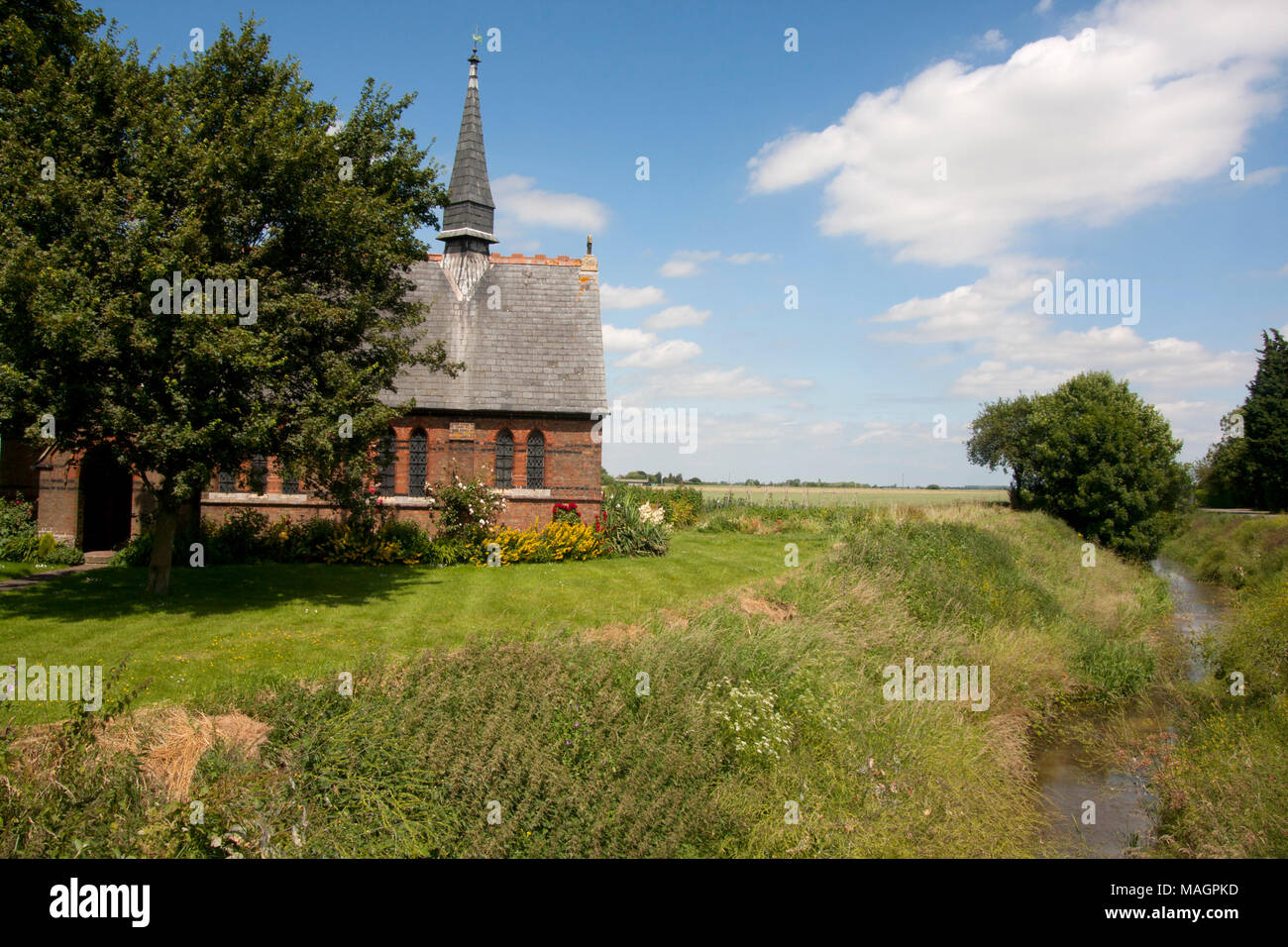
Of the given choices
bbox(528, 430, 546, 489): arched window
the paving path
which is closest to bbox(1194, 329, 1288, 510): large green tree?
bbox(528, 430, 546, 489): arched window

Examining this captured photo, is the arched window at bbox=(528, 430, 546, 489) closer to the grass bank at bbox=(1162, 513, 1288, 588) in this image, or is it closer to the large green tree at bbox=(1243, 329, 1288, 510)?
the grass bank at bbox=(1162, 513, 1288, 588)

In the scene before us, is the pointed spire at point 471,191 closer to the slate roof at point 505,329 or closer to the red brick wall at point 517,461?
the slate roof at point 505,329

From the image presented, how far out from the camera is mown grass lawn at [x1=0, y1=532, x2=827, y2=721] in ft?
33.1

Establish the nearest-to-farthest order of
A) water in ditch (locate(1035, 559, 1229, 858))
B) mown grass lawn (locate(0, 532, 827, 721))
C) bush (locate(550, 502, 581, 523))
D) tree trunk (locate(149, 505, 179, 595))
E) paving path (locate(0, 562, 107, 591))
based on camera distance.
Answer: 1. water in ditch (locate(1035, 559, 1229, 858))
2. mown grass lawn (locate(0, 532, 827, 721))
3. tree trunk (locate(149, 505, 179, 595))
4. paving path (locate(0, 562, 107, 591))
5. bush (locate(550, 502, 581, 523))

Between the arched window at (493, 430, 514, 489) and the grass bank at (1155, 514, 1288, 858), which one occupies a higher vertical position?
the arched window at (493, 430, 514, 489)

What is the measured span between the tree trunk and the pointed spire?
51.0 ft

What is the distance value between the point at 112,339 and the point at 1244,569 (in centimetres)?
3549

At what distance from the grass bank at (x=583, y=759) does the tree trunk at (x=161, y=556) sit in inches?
248

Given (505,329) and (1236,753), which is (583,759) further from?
(505,329)

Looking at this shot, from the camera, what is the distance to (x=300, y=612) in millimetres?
13188

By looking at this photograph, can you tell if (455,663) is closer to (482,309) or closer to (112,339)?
(112,339)

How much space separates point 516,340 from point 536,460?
4088mm

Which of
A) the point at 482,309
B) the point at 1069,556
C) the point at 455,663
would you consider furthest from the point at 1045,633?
the point at 482,309

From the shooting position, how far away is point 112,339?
11375mm
